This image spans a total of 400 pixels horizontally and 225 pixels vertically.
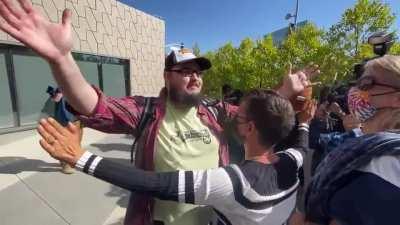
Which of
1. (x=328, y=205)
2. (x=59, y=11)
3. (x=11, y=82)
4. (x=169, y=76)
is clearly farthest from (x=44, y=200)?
(x=59, y=11)

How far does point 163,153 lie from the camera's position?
1766mm

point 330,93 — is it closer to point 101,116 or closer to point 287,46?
point 101,116

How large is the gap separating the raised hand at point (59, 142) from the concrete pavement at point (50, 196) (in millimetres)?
2866

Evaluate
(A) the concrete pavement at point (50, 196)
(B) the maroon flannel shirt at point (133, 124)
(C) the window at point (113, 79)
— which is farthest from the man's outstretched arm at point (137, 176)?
(C) the window at point (113, 79)

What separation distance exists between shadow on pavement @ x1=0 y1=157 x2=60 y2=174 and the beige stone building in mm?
3171

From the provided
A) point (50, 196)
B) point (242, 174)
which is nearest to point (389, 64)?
point (242, 174)

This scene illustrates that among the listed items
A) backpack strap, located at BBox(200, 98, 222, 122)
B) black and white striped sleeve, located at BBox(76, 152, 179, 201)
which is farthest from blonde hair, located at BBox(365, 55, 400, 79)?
backpack strap, located at BBox(200, 98, 222, 122)

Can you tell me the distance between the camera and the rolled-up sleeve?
1587 mm

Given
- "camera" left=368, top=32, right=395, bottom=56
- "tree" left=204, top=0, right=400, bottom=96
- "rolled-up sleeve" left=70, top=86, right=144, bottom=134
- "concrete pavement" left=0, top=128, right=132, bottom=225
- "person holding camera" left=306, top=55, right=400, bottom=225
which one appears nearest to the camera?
"person holding camera" left=306, top=55, right=400, bottom=225

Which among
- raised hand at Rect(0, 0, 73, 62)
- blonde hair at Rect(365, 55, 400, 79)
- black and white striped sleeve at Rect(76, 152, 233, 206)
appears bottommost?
black and white striped sleeve at Rect(76, 152, 233, 206)

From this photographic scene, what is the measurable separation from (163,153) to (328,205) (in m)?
0.92

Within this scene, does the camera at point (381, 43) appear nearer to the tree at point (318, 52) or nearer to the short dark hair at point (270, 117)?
the short dark hair at point (270, 117)

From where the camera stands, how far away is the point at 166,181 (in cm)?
122

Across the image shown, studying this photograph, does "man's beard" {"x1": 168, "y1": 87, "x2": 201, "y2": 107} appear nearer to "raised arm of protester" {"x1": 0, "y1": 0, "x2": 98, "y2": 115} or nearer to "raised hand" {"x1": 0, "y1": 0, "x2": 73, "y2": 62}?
"raised arm of protester" {"x1": 0, "y1": 0, "x2": 98, "y2": 115}
